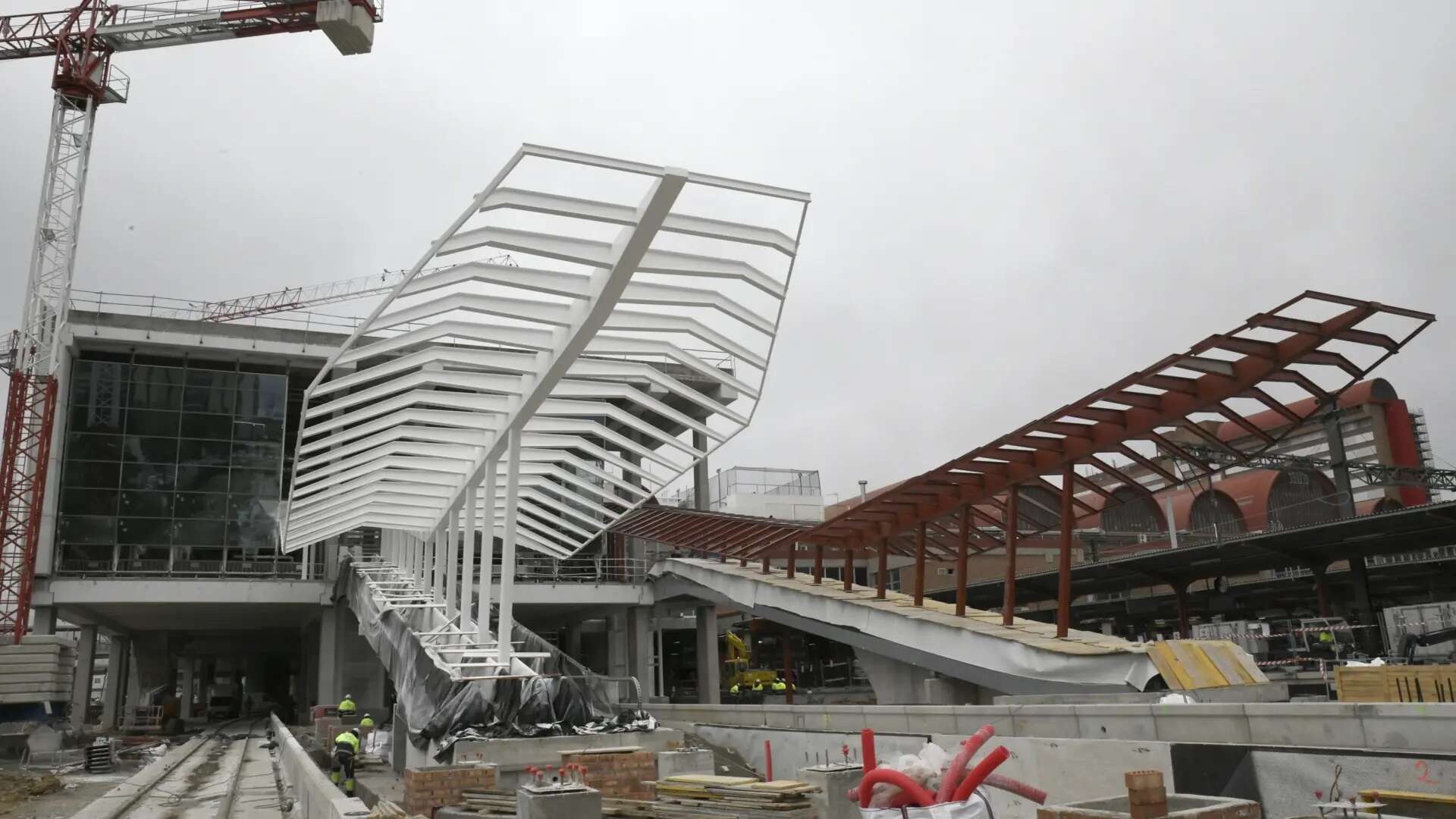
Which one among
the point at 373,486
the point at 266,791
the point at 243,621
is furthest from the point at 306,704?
the point at 266,791

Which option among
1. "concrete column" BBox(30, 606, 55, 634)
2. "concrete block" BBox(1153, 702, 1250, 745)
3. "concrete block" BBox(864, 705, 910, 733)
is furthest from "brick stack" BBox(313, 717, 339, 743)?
"concrete block" BBox(1153, 702, 1250, 745)

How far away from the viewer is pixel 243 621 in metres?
43.5

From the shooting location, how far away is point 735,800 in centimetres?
1070

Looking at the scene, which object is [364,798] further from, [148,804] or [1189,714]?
[1189,714]

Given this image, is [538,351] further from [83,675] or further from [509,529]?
[83,675]

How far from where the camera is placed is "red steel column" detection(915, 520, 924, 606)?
20453 mm

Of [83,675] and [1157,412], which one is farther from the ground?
[1157,412]

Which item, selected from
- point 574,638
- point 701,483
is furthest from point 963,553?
point 574,638

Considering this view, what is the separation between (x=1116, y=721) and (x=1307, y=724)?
236 centimetres

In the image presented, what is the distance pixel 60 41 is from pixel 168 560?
2418 centimetres

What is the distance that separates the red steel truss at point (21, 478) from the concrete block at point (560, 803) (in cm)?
3311

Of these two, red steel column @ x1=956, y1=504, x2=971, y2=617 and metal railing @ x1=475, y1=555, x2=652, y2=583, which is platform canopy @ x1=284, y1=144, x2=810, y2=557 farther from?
metal railing @ x1=475, y1=555, x2=652, y2=583

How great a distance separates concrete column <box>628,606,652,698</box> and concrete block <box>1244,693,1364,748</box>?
3280 cm

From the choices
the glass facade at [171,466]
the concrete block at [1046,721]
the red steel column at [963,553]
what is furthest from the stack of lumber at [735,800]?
the glass facade at [171,466]
